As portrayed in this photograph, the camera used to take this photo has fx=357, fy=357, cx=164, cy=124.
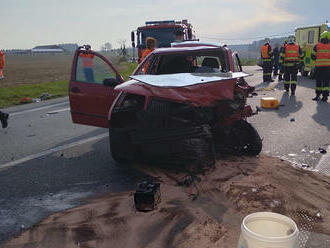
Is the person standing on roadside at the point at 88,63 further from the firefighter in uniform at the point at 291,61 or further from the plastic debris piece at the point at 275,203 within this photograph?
the firefighter in uniform at the point at 291,61

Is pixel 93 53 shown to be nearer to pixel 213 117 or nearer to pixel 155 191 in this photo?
pixel 213 117

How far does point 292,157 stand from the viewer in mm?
5590

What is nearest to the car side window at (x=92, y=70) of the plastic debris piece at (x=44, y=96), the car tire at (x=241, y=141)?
the car tire at (x=241, y=141)

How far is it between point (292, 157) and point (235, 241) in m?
2.92

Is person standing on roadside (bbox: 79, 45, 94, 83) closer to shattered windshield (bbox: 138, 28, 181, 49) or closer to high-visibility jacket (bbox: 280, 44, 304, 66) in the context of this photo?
high-visibility jacket (bbox: 280, 44, 304, 66)

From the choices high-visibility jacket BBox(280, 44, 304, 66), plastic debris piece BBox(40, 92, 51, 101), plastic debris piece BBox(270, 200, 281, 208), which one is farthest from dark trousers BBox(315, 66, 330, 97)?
plastic debris piece BBox(40, 92, 51, 101)

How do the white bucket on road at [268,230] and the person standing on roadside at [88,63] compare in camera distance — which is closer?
the white bucket on road at [268,230]

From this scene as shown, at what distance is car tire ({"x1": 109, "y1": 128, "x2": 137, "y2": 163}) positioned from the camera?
4.93m

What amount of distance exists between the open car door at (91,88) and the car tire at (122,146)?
1094 mm

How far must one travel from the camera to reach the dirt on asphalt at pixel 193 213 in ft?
10.4

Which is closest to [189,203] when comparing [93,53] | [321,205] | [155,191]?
[155,191]

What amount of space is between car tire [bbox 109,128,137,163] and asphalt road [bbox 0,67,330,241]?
23 centimetres

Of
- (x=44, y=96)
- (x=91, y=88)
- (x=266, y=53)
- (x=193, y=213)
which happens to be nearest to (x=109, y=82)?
(x=91, y=88)

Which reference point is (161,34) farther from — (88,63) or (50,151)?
(50,151)
